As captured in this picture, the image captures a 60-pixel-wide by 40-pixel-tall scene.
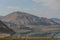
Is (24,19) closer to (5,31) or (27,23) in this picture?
(27,23)

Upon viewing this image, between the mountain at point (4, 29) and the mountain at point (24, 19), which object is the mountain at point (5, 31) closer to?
the mountain at point (4, 29)

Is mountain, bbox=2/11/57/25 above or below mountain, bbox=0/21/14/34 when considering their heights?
above

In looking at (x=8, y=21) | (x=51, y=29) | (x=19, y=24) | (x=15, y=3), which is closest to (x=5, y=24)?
(x=8, y=21)

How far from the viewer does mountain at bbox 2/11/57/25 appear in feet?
8.20

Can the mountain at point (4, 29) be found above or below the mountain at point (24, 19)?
below

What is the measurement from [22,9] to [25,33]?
1.38 ft

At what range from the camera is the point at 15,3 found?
2533mm

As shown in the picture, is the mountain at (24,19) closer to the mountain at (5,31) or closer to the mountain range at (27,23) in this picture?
the mountain range at (27,23)

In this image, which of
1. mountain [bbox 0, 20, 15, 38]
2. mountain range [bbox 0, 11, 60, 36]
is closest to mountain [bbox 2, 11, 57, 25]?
mountain range [bbox 0, 11, 60, 36]

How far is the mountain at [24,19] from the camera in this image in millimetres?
2500

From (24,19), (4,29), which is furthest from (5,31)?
(24,19)

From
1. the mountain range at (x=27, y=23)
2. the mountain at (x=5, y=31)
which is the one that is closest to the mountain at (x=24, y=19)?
the mountain range at (x=27, y=23)

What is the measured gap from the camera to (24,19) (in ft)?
8.31

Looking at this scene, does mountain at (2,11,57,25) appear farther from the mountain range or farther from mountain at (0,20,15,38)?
mountain at (0,20,15,38)
